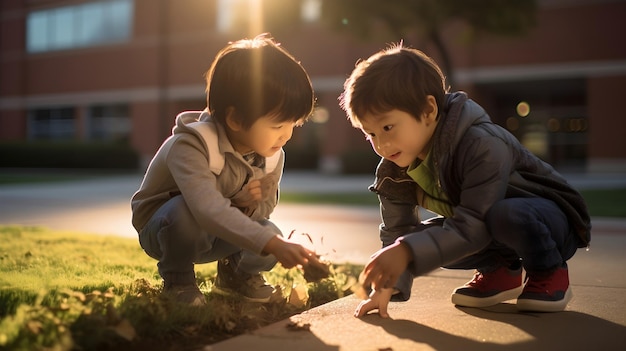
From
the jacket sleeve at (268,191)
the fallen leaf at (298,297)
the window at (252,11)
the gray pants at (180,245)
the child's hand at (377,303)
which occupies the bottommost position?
the fallen leaf at (298,297)

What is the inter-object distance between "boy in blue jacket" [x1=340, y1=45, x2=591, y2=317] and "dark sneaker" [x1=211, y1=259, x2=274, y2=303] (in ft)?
1.48

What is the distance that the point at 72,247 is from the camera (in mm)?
4543

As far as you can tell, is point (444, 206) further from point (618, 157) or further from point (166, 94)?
point (166, 94)

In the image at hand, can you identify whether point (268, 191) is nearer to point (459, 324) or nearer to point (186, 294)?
point (186, 294)

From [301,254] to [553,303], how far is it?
112 cm

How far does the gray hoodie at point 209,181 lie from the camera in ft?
7.84

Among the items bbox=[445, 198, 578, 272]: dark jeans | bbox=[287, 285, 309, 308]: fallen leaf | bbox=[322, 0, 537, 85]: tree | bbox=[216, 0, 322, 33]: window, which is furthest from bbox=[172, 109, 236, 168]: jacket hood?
bbox=[216, 0, 322, 33]: window

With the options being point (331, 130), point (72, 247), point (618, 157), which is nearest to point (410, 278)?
point (72, 247)

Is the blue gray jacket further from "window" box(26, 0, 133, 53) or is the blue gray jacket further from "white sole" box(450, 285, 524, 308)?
"window" box(26, 0, 133, 53)

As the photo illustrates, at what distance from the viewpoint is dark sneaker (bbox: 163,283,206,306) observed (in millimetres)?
2599

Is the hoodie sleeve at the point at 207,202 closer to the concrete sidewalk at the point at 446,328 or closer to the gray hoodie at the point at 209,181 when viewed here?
the gray hoodie at the point at 209,181

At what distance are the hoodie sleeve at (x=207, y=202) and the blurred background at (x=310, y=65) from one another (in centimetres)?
1402

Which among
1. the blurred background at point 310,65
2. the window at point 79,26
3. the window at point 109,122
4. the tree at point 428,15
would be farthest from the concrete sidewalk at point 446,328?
the window at point 79,26

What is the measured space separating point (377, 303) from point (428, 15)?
14101 millimetres
